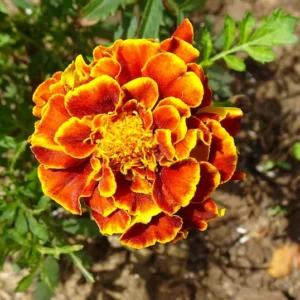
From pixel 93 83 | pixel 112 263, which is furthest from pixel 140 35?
pixel 112 263

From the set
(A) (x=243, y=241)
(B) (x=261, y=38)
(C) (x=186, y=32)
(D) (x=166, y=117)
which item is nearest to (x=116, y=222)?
(D) (x=166, y=117)

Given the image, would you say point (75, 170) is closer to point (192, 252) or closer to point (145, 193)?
point (145, 193)

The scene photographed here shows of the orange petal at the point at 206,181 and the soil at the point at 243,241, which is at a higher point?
the orange petal at the point at 206,181

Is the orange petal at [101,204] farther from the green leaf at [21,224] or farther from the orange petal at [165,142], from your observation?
the green leaf at [21,224]

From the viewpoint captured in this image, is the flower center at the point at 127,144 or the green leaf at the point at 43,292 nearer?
the flower center at the point at 127,144

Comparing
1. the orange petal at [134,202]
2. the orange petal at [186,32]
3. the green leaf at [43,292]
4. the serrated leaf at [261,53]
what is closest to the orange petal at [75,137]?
the orange petal at [134,202]

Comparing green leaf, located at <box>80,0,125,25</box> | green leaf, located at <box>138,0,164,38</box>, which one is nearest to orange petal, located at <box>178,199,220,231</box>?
green leaf, located at <box>138,0,164,38</box>
